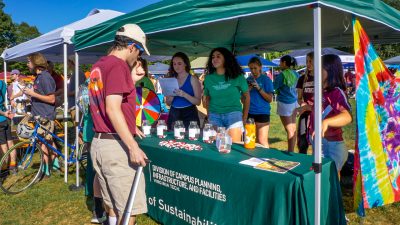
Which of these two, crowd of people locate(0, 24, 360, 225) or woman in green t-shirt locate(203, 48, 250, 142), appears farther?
woman in green t-shirt locate(203, 48, 250, 142)

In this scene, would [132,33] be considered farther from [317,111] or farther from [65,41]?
[65,41]

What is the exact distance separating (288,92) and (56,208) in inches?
Answer: 151

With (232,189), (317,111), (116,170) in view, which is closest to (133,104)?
(116,170)

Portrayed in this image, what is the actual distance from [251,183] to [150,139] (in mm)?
1400

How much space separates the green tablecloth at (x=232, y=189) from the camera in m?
2.00

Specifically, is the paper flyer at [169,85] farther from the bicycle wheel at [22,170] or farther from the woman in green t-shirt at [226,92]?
the bicycle wheel at [22,170]

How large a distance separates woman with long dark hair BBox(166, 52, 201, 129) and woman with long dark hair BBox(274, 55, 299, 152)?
2024 mm

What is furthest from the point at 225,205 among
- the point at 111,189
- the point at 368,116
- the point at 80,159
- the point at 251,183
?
the point at 80,159

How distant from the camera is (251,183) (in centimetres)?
215

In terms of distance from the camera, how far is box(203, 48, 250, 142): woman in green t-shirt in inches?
132

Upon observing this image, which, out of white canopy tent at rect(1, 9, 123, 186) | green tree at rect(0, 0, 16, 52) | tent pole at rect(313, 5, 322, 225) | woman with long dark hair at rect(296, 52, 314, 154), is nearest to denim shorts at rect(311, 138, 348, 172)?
tent pole at rect(313, 5, 322, 225)

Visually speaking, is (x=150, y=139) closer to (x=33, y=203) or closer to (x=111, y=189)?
(x=111, y=189)

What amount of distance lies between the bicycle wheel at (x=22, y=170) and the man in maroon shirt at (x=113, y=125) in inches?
107

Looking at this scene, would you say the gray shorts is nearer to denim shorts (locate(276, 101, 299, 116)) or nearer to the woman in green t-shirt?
the woman in green t-shirt
